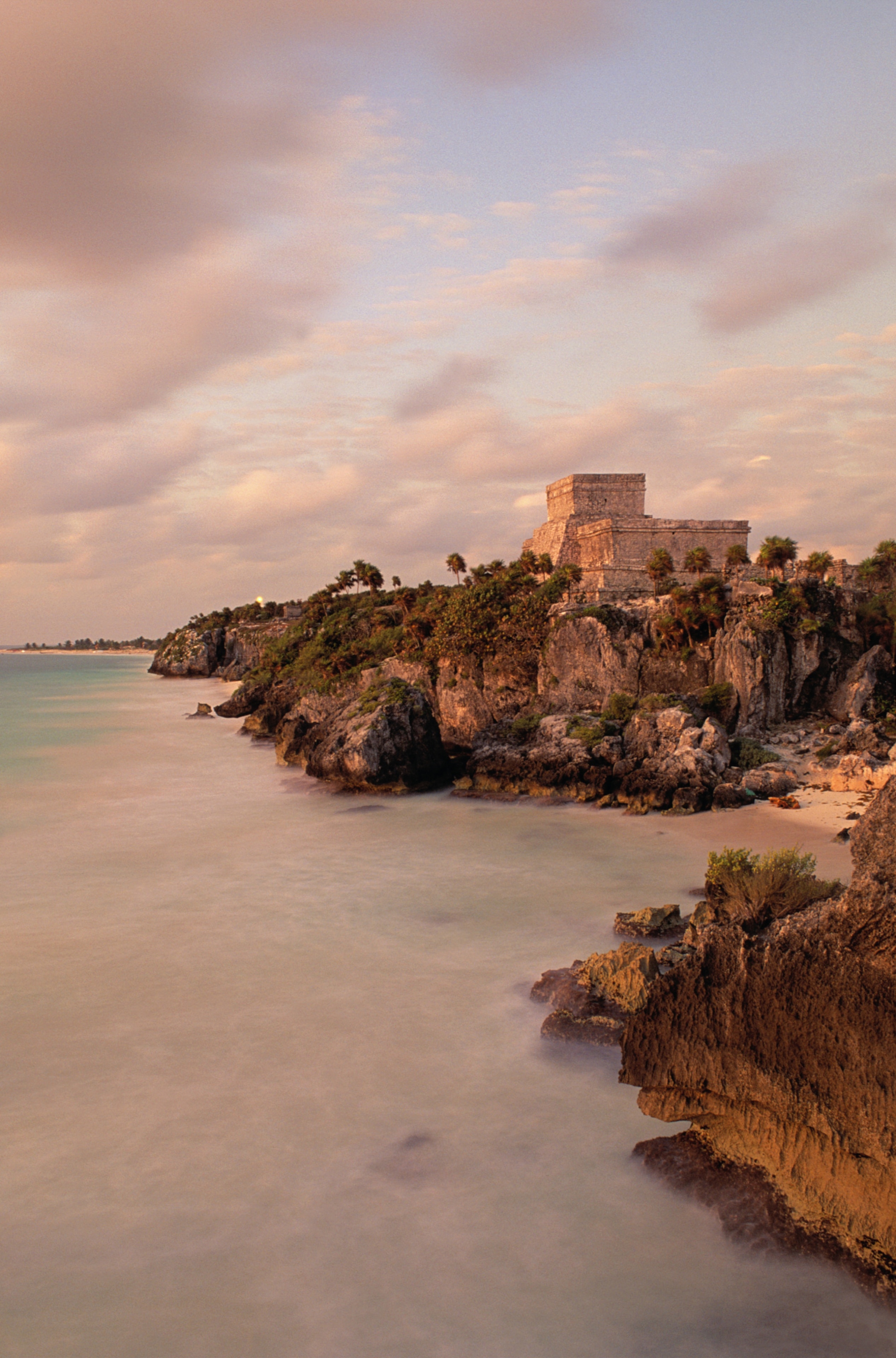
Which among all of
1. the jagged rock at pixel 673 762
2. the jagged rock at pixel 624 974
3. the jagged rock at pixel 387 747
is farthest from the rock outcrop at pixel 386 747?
the jagged rock at pixel 624 974

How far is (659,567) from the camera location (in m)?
41.7

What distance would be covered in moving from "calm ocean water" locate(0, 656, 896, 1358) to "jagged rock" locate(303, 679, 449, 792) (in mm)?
9389

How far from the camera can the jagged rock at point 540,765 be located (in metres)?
28.6

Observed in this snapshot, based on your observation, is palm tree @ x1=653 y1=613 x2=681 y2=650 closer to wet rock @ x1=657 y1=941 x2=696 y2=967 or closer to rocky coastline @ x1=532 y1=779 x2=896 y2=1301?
wet rock @ x1=657 y1=941 x2=696 y2=967

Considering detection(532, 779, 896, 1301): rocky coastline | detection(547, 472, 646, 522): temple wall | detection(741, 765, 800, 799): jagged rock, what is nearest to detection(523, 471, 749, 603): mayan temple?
detection(547, 472, 646, 522): temple wall

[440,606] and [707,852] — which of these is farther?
[440,606]

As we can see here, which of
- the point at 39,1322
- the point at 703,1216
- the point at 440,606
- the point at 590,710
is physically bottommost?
the point at 39,1322

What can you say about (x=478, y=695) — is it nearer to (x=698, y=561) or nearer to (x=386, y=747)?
(x=386, y=747)

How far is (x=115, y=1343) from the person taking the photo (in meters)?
7.14

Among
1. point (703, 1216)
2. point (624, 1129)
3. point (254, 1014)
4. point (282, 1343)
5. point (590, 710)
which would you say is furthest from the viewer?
point (590, 710)

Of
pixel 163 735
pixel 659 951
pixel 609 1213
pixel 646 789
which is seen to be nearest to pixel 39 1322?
pixel 609 1213

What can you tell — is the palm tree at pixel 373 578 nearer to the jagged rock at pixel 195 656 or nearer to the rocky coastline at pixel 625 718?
the rocky coastline at pixel 625 718

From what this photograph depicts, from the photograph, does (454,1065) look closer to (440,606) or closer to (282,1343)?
(282,1343)

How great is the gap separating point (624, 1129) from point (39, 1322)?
611cm
